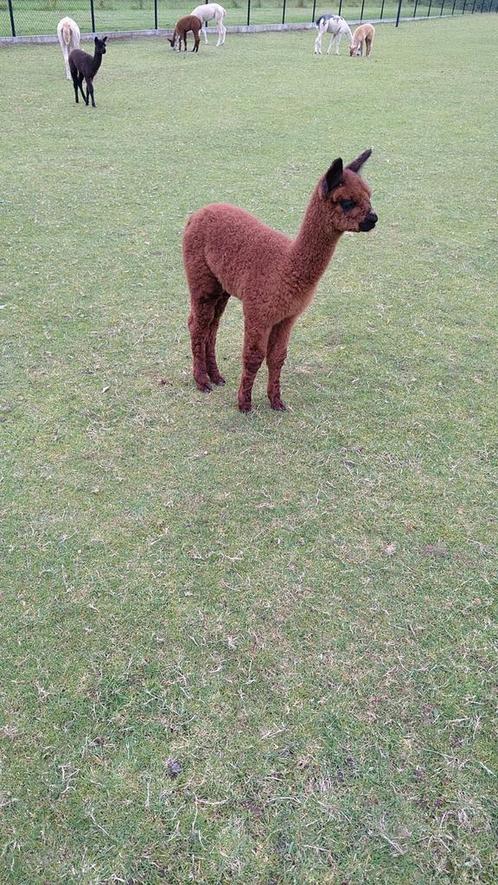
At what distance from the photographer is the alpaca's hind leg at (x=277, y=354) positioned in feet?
11.5

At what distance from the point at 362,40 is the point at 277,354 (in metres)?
19.2

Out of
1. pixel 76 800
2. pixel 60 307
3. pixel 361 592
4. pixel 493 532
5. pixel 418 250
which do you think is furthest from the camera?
pixel 418 250

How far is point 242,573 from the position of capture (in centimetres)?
272

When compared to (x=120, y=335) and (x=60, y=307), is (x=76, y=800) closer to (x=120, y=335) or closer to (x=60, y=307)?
(x=120, y=335)

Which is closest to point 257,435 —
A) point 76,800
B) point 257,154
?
point 76,800

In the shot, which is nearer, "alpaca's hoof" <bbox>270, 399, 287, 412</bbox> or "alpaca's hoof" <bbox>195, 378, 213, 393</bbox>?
"alpaca's hoof" <bbox>270, 399, 287, 412</bbox>

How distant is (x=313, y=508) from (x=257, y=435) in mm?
677

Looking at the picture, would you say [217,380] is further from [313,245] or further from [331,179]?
[331,179]

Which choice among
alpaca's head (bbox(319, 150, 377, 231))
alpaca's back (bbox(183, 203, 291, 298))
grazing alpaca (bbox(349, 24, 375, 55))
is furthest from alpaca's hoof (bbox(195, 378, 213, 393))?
grazing alpaca (bbox(349, 24, 375, 55))

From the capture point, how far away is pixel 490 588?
2725 mm

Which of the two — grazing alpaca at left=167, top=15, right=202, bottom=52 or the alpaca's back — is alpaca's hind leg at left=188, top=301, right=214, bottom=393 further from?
grazing alpaca at left=167, top=15, right=202, bottom=52

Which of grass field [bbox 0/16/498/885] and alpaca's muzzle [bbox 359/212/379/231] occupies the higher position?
alpaca's muzzle [bbox 359/212/379/231]

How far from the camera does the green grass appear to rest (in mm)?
19641

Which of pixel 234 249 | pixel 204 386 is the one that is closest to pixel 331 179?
pixel 234 249
